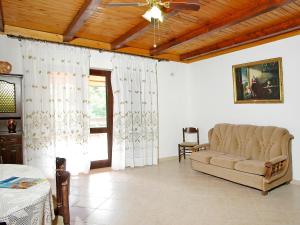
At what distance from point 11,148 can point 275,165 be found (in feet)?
13.5

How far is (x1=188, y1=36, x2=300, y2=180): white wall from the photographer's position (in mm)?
4051

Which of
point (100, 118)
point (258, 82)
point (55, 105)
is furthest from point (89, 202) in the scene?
point (258, 82)

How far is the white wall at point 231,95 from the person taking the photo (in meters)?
4.05

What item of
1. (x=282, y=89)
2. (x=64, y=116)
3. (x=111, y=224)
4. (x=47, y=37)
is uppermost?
(x=47, y=37)

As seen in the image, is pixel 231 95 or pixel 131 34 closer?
pixel 131 34

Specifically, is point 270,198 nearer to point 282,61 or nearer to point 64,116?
point 282,61

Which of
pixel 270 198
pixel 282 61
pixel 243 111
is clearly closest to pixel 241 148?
pixel 243 111

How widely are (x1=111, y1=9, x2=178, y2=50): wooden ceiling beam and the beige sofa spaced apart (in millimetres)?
2635

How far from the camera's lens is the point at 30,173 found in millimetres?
1967

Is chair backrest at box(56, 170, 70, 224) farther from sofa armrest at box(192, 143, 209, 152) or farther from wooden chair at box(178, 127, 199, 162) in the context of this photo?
wooden chair at box(178, 127, 199, 162)

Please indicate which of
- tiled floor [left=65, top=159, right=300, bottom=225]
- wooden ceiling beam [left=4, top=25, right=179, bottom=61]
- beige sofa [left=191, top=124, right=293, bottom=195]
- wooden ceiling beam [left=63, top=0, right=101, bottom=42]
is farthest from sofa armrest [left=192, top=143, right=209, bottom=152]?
wooden ceiling beam [left=63, top=0, right=101, bottom=42]

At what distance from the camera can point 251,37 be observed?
14.3 feet

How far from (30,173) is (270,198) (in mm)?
3202

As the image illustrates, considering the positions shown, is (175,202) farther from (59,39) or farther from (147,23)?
(59,39)
